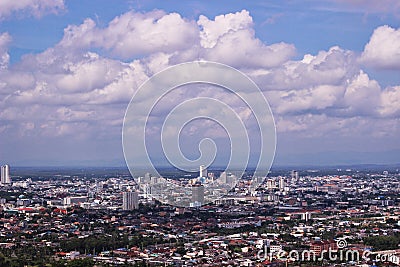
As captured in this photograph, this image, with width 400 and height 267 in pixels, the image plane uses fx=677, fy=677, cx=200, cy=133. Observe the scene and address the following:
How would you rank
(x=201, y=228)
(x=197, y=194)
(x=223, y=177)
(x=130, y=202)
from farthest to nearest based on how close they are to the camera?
(x=130, y=202) → (x=201, y=228) → (x=197, y=194) → (x=223, y=177)

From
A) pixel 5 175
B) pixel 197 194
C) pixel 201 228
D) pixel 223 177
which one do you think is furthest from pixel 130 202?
pixel 5 175

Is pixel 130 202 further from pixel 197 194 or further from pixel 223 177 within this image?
pixel 223 177

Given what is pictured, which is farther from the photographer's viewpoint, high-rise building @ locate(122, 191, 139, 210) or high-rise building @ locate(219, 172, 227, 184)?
high-rise building @ locate(122, 191, 139, 210)

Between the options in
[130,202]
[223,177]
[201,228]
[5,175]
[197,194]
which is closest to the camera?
[223,177]

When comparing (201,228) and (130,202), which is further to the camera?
(130,202)

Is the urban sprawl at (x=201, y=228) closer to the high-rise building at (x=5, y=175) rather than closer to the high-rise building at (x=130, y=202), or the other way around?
the high-rise building at (x=130, y=202)

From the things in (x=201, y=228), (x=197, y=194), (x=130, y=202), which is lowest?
(x=201, y=228)

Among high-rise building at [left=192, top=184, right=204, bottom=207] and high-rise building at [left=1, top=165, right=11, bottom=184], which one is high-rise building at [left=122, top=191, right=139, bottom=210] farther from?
high-rise building at [left=1, top=165, right=11, bottom=184]

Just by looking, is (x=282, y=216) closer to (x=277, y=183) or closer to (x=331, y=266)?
(x=331, y=266)

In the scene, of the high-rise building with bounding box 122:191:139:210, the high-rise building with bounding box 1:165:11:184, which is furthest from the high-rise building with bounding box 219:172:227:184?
the high-rise building with bounding box 1:165:11:184

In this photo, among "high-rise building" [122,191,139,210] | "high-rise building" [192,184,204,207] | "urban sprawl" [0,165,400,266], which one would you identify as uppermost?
"high-rise building" [192,184,204,207]

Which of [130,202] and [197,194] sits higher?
[197,194]

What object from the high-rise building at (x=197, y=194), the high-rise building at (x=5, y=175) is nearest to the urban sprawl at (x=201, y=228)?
the high-rise building at (x=197, y=194)
